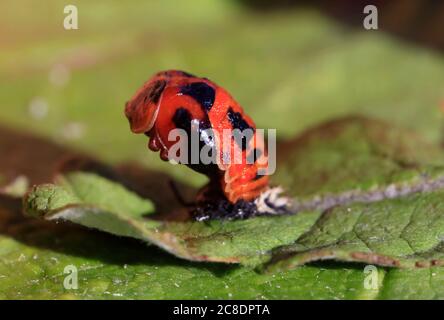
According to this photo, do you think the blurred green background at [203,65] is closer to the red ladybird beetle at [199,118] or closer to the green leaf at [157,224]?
the green leaf at [157,224]

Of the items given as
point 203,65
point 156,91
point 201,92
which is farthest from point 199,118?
point 203,65

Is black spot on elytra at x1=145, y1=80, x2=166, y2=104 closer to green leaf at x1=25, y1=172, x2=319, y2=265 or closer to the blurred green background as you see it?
green leaf at x1=25, y1=172, x2=319, y2=265

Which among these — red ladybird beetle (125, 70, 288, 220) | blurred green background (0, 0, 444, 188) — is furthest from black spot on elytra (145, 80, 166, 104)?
blurred green background (0, 0, 444, 188)

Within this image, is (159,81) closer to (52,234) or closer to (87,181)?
(87,181)

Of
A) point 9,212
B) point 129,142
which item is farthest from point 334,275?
point 129,142

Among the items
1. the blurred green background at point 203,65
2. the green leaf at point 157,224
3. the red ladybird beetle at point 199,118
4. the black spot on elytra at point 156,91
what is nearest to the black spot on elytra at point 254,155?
the red ladybird beetle at point 199,118

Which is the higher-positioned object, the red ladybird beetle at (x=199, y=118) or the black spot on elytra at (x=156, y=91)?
the black spot on elytra at (x=156, y=91)
